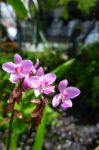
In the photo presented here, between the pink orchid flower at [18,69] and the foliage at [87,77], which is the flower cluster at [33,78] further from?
the foliage at [87,77]

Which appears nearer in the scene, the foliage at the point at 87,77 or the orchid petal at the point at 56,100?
the orchid petal at the point at 56,100

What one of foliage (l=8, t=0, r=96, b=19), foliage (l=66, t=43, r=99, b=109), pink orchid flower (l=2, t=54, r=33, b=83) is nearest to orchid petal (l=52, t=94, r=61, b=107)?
pink orchid flower (l=2, t=54, r=33, b=83)

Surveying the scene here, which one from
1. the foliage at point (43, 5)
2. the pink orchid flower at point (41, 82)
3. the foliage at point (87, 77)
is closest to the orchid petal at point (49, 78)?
the pink orchid flower at point (41, 82)

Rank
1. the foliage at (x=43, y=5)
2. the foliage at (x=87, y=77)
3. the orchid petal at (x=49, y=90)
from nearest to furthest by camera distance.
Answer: the orchid petal at (x=49, y=90)
the foliage at (x=43, y=5)
the foliage at (x=87, y=77)

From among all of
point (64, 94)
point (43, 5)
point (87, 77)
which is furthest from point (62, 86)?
point (43, 5)

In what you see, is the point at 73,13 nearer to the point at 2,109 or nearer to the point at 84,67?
the point at 84,67

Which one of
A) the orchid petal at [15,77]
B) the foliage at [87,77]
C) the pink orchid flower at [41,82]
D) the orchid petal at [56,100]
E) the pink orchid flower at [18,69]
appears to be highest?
the foliage at [87,77]

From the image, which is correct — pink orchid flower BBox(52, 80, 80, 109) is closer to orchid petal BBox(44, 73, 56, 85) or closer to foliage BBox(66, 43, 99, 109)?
orchid petal BBox(44, 73, 56, 85)

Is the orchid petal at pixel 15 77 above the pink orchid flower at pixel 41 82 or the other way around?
above

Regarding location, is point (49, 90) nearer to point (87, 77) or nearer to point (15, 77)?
point (15, 77)
